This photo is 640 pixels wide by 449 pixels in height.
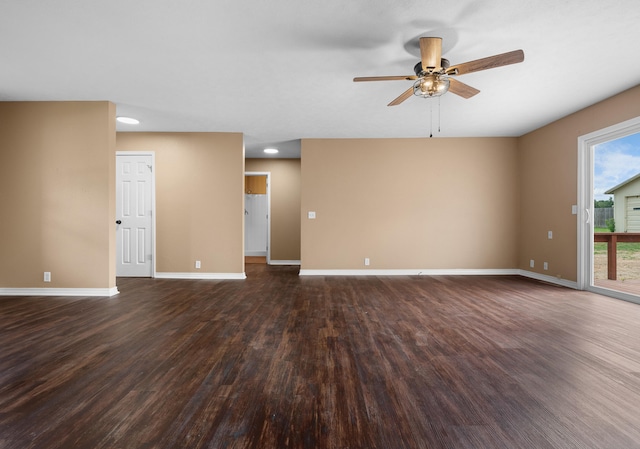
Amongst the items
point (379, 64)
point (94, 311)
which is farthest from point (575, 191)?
point (94, 311)

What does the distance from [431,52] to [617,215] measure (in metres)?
3.72

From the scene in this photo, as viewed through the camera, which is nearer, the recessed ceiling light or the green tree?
the green tree

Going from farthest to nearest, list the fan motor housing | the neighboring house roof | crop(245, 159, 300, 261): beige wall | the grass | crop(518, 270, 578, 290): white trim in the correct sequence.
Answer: crop(245, 159, 300, 261): beige wall → crop(518, 270, 578, 290): white trim → the grass → the neighboring house roof → the fan motor housing

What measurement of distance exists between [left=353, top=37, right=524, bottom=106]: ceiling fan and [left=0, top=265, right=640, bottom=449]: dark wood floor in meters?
2.20

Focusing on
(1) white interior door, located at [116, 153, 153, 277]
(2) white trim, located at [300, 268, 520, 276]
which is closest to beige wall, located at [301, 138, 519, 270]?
(2) white trim, located at [300, 268, 520, 276]

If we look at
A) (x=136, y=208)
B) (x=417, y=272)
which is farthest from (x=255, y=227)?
(x=417, y=272)

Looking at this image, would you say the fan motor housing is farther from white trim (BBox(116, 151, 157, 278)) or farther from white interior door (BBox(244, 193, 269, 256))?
white interior door (BBox(244, 193, 269, 256))

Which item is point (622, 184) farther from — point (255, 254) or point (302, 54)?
point (255, 254)

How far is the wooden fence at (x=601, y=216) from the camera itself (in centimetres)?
412

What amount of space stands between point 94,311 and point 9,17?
8.88ft

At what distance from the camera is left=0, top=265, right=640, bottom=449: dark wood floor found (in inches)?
51.6

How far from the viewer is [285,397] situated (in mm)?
→ 1587

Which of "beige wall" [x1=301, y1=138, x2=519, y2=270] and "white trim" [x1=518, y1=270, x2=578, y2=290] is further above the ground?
"beige wall" [x1=301, y1=138, x2=519, y2=270]

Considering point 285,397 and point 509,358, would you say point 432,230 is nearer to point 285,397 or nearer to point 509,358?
point 509,358
